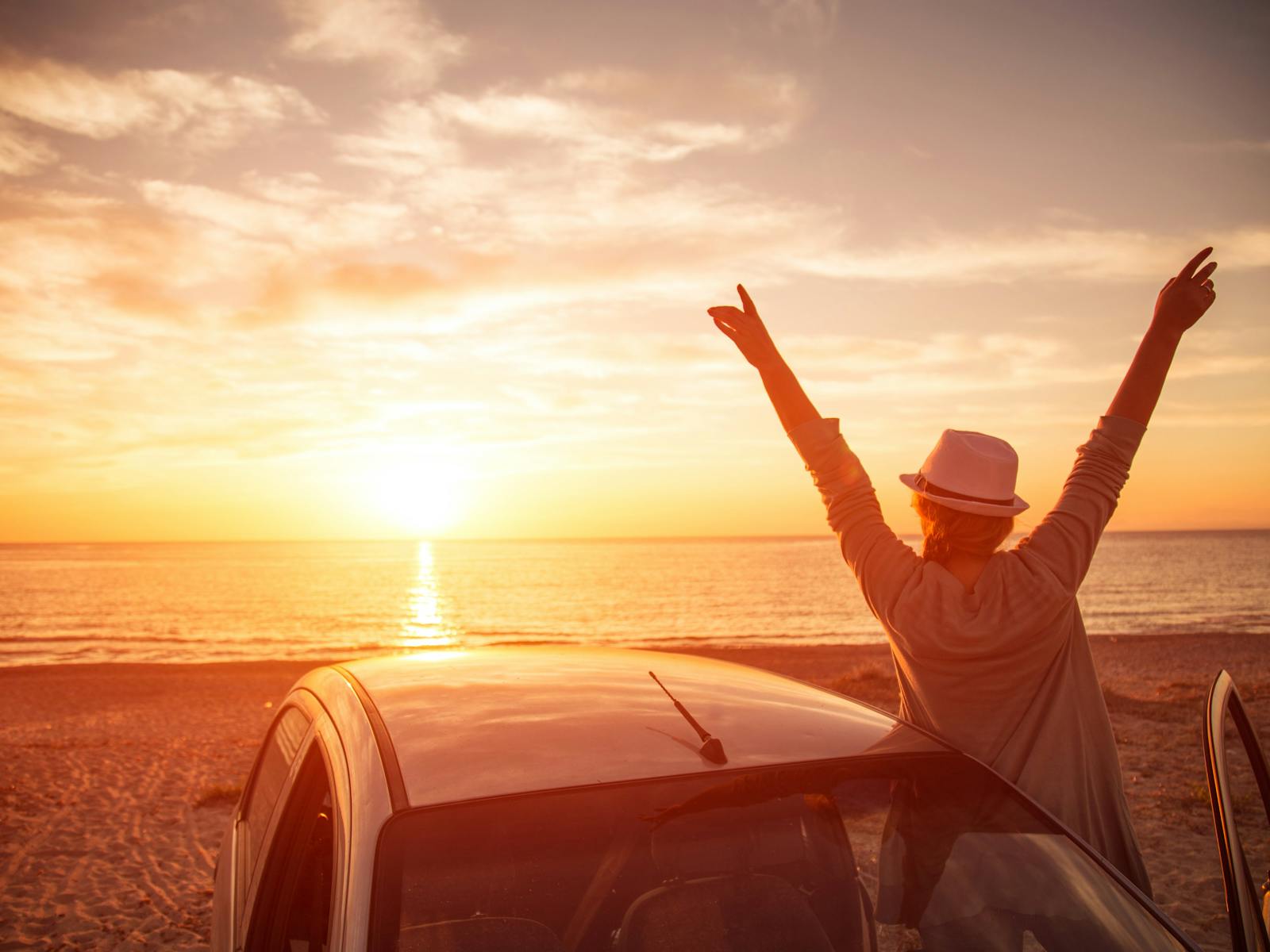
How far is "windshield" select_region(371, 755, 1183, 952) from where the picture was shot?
1.70 meters

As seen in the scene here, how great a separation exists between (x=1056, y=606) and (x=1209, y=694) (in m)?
0.46

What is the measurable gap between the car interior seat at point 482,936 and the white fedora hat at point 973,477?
1434mm

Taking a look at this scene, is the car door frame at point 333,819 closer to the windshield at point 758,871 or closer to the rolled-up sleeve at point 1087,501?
the windshield at point 758,871

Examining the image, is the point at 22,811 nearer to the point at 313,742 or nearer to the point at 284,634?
the point at 313,742

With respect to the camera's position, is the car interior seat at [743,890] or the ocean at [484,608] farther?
the ocean at [484,608]

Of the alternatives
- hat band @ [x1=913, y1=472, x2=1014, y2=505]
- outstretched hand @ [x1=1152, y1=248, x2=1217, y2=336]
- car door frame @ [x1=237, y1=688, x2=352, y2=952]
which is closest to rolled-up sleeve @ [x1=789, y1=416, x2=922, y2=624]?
hat band @ [x1=913, y1=472, x2=1014, y2=505]

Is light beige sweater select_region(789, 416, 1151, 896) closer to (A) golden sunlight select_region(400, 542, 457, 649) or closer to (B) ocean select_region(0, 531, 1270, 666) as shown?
(A) golden sunlight select_region(400, 542, 457, 649)

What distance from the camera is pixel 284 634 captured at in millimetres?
36000

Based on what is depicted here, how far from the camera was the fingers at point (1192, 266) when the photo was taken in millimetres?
2607

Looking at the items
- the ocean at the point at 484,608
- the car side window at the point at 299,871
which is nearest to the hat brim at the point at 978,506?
the car side window at the point at 299,871

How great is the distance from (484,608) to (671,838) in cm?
5209

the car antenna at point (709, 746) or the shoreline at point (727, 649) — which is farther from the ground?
the car antenna at point (709, 746)

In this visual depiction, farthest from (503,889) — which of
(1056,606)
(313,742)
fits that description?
(1056,606)

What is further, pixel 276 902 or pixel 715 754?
pixel 276 902
